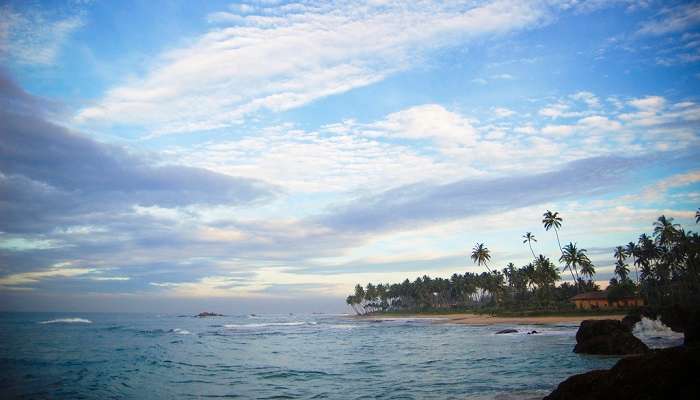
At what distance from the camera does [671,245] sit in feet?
225

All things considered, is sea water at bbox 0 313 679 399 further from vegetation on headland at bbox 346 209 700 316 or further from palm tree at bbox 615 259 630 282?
palm tree at bbox 615 259 630 282

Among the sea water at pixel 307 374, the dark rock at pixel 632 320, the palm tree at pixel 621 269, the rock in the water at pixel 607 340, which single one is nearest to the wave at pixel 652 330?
the dark rock at pixel 632 320

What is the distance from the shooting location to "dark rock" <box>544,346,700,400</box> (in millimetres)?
5973

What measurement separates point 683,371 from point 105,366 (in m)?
33.3

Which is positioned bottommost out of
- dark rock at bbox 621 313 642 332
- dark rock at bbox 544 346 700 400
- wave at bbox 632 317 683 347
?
wave at bbox 632 317 683 347

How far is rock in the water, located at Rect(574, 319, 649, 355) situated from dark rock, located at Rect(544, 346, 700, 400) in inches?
820

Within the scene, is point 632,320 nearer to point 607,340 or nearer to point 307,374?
point 607,340

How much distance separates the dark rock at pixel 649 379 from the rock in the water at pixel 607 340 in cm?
2083

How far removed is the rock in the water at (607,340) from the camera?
24031 millimetres

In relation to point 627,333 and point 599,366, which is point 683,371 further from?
point 627,333

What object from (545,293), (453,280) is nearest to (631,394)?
(545,293)

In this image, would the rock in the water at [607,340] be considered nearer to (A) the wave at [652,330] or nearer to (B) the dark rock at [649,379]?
(A) the wave at [652,330]

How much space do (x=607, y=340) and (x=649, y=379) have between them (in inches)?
891

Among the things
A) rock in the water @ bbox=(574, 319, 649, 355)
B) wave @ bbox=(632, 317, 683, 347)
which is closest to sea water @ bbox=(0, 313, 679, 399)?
rock in the water @ bbox=(574, 319, 649, 355)
